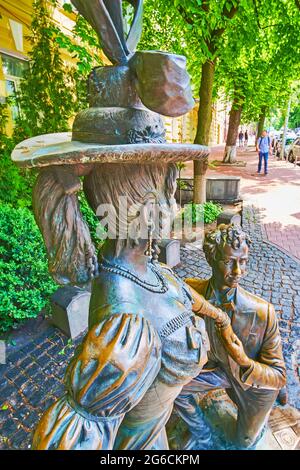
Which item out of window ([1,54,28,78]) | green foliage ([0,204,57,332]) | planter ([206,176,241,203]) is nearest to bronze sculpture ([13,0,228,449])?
green foliage ([0,204,57,332])

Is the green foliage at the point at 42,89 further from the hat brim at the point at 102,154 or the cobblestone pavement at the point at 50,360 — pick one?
the hat brim at the point at 102,154

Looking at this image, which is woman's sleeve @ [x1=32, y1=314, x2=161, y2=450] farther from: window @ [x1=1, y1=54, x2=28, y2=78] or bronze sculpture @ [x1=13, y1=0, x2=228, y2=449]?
window @ [x1=1, y1=54, x2=28, y2=78]

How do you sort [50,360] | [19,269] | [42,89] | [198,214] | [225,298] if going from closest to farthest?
[225,298] < [50,360] < [19,269] < [42,89] < [198,214]

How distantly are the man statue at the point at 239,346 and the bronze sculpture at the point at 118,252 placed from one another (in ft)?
1.06

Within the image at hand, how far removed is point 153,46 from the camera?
8078 mm

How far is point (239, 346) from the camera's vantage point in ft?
5.38

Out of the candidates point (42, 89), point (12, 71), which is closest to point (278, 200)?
point (42, 89)

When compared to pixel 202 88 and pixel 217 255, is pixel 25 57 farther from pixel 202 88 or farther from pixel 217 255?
pixel 217 255

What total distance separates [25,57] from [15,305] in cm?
629

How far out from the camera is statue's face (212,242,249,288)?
1636 mm

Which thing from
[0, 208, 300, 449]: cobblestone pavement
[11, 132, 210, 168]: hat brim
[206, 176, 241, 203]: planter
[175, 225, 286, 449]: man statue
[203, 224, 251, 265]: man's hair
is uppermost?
[11, 132, 210, 168]: hat brim

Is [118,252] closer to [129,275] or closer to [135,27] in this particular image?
[129,275]

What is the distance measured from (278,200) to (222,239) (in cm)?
1002
